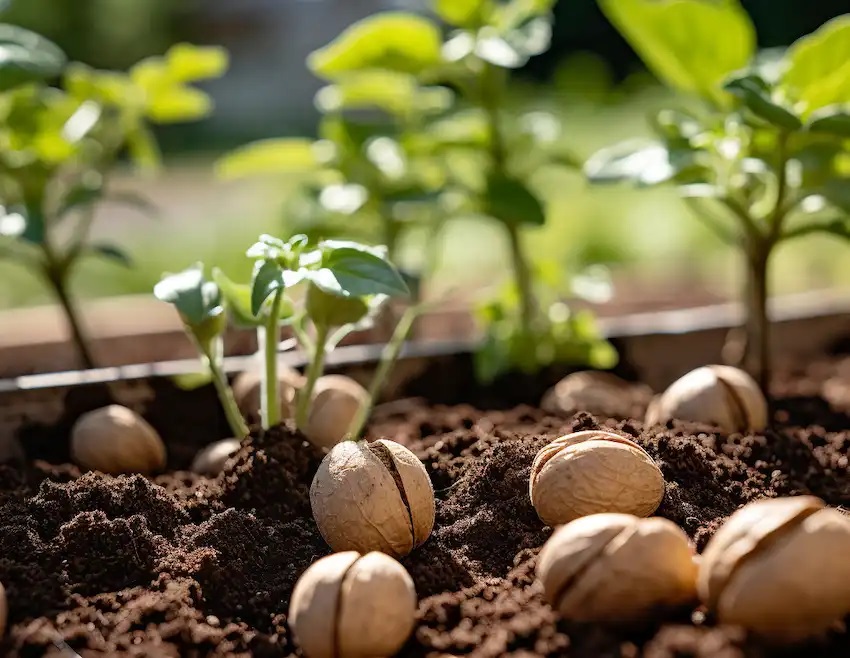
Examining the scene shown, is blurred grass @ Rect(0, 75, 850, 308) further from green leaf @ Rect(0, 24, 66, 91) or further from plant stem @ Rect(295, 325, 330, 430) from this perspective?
plant stem @ Rect(295, 325, 330, 430)

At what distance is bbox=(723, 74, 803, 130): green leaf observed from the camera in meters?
1.29

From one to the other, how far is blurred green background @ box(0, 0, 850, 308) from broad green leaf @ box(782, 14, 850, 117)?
0.60 m

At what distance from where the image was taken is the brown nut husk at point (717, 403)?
1.36 meters

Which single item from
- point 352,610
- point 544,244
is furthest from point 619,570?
point 544,244

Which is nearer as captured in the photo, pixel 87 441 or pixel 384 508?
pixel 384 508

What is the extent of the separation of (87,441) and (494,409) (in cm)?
66

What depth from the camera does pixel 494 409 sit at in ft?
5.52

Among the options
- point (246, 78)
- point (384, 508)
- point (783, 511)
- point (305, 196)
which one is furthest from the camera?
point (246, 78)

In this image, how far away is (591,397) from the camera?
1.56m

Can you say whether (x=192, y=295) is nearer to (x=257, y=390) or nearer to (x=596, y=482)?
(x=257, y=390)

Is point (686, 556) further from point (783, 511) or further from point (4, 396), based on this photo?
point (4, 396)

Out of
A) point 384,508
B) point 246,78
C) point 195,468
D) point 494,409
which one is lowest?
point 246,78

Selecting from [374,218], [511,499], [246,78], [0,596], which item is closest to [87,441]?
[0,596]

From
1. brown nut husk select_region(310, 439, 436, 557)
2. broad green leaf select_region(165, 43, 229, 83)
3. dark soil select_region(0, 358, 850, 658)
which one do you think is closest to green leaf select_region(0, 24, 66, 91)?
broad green leaf select_region(165, 43, 229, 83)
